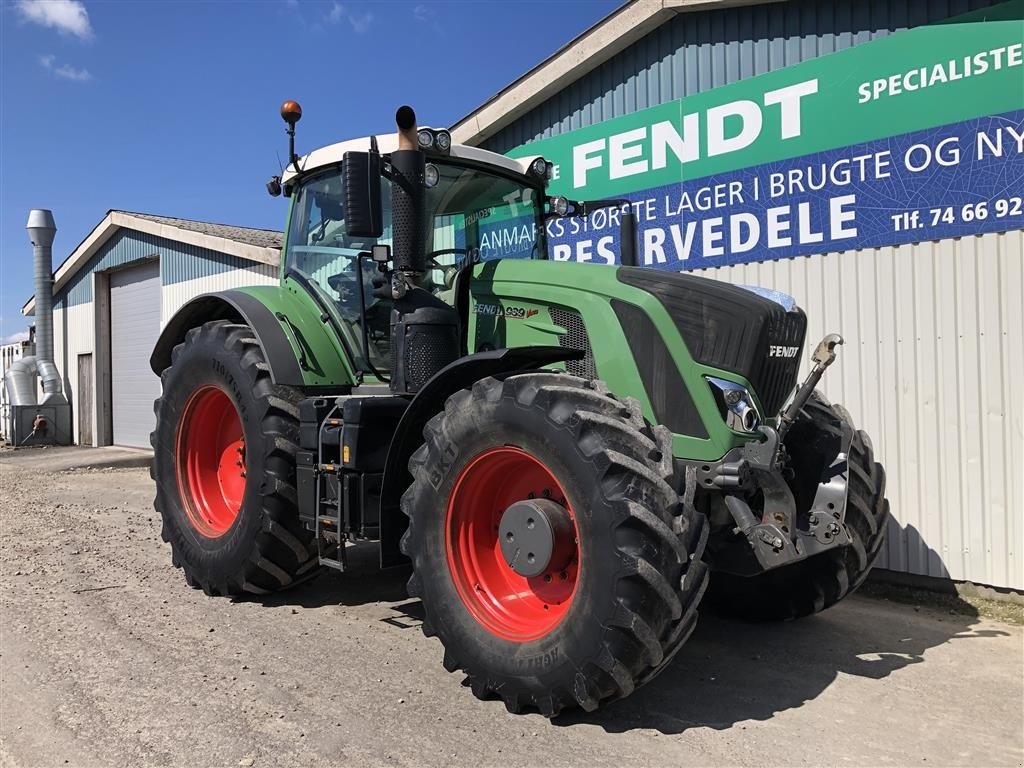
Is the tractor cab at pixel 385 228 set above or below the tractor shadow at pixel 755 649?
above

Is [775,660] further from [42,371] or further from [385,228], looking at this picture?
[42,371]

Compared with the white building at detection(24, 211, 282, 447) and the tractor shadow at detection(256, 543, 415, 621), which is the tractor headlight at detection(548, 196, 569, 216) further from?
the white building at detection(24, 211, 282, 447)

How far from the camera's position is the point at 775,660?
13.8 ft

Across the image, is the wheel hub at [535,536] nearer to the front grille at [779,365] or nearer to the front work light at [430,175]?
the front grille at [779,365]

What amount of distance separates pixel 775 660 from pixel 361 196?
3.12 meters

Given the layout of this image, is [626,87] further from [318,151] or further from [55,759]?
[55,759]

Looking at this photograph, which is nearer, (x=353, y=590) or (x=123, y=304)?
(x=353, y=590)

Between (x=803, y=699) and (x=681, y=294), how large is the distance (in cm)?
190

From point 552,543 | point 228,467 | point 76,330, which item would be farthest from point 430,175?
point 76,330

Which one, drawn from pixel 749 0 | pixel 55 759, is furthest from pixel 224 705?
pixel 749 0

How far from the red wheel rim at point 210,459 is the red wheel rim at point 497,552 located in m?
2.46

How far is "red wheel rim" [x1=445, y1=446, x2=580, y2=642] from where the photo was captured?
360 cm

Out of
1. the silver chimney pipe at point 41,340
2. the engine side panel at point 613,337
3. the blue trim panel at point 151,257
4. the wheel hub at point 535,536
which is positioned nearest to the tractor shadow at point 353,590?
the wheel hub at point 535,536

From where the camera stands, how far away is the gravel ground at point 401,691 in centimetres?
313
